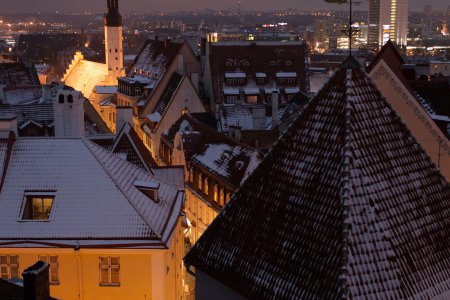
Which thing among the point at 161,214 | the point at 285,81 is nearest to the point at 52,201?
the point at 161,214

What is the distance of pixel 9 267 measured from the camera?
27125 mm

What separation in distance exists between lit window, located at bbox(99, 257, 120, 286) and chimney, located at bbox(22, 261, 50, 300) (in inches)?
364

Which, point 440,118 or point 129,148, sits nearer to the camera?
point 440,118

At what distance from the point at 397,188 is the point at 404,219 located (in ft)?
2.11

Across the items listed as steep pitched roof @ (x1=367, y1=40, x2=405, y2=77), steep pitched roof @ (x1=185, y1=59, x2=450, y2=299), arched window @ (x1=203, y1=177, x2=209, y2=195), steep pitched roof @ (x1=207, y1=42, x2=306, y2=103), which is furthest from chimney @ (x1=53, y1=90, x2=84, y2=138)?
steep pitched roof @ (x1=207, y1=42, x2=306, y2=103)

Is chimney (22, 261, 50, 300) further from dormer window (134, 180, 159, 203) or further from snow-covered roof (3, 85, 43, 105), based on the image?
snow-covered roof (3, 85, 43, 105)

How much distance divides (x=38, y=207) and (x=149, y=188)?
419cm

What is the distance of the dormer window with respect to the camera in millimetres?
28969

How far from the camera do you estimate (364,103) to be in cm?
1511

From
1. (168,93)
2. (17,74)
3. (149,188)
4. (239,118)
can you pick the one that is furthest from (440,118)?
(17,74)

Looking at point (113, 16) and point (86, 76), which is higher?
point (113, 16)

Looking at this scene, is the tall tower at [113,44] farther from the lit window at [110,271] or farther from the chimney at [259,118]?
the lit window at [110,271]

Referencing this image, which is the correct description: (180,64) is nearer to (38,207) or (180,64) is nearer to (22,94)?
(22,94)

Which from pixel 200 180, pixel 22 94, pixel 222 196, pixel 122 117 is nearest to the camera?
pixel 122 117
